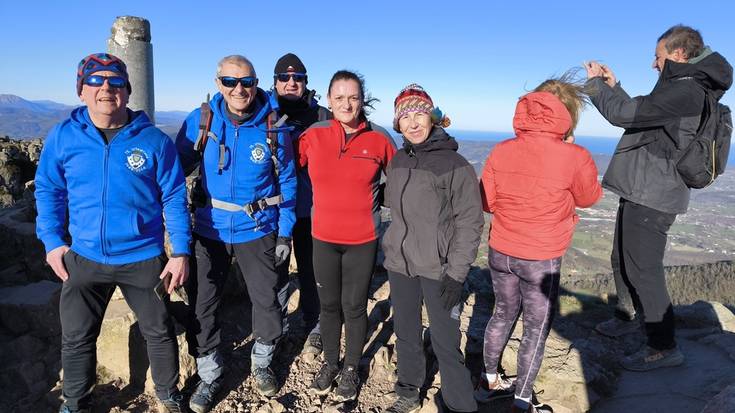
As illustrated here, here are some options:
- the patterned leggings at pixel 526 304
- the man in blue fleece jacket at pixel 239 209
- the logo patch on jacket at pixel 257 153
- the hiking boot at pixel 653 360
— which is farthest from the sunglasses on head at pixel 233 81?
the hiking boot at pixel 653 360

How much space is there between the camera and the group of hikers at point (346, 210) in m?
3.28

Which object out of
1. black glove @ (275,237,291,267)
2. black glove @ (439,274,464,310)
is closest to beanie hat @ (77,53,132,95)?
black glove @ (275,237,291,267)

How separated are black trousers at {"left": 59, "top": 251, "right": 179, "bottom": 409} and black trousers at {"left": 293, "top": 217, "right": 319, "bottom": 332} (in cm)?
162

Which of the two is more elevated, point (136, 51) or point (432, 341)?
point (136, 51)

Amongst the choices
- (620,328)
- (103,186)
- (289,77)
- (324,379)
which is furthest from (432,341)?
(620,328)

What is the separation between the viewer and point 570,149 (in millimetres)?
3311

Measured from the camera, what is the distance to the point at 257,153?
3766mm

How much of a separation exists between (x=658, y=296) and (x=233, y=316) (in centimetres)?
523

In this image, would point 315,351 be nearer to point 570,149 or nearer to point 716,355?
point 570,149

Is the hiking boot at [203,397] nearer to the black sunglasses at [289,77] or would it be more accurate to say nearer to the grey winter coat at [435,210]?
the grey winter coat at [435,210]

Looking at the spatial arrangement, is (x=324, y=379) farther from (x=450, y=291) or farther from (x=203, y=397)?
(x=450, y=291)

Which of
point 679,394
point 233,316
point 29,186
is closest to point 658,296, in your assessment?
point 679,394

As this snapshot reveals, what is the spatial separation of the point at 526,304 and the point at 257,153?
281 cm

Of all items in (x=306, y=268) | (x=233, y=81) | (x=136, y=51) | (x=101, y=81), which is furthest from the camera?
(x=136, y=51)
